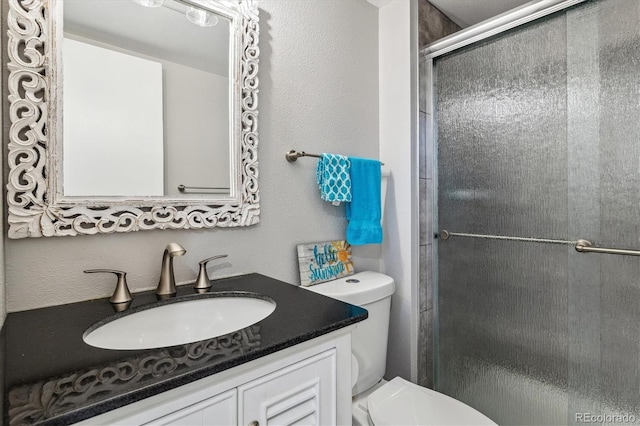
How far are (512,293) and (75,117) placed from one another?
5.72 ft

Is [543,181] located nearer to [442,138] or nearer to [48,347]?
[442,138]

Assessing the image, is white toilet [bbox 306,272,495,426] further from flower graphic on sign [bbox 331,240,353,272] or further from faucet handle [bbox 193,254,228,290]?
faucet handle [bbox 193,254,228,290]

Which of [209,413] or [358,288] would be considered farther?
[358,288]

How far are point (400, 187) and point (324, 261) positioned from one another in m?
0.56

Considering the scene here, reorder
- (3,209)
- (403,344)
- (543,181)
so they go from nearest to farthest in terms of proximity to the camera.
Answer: (3,209) < (543,181) < (403,344)

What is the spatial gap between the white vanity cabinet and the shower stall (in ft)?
3.36

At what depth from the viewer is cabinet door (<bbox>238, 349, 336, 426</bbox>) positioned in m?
0.65

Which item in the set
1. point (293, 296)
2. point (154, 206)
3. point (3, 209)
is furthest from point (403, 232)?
point (3, 209)

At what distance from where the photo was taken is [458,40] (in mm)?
1570

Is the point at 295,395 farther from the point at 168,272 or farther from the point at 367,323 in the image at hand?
the point at 367,323

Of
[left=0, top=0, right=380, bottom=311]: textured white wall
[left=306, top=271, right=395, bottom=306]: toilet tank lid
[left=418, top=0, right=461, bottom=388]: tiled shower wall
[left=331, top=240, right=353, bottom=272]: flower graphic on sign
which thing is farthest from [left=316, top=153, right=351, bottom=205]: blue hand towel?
[left=418, top=0, right=461, bottom=388]: tiled shower wall

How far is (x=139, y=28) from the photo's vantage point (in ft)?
3.29

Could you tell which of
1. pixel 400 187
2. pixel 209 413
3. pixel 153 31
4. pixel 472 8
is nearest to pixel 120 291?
pixel 209 413

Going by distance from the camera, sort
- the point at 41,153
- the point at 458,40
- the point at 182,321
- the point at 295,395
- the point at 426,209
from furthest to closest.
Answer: the point at 426,209 < the point at 458,40 < the point at 182,321 < the point at 41,153 < the point at 295,395
